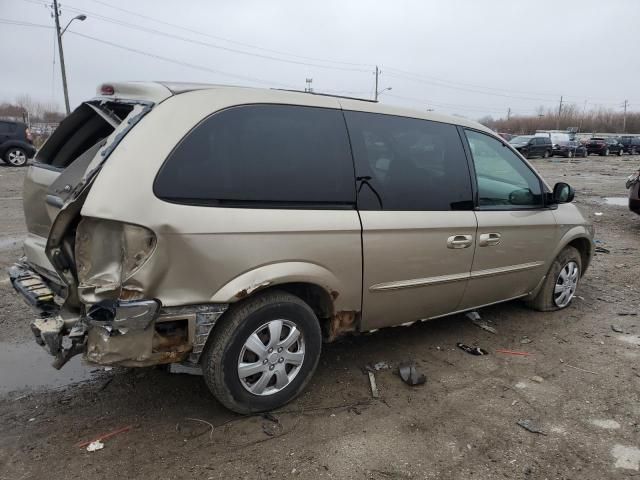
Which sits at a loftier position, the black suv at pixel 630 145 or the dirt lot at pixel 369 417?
the black suv at pixel 630 145

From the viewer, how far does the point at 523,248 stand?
4227 mm

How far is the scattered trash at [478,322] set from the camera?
4482 millimetres

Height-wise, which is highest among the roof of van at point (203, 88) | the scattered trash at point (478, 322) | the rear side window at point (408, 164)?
the roof of van at point (203, 88)

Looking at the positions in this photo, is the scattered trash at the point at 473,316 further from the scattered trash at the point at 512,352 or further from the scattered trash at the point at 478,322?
the scattered trash at the point at 512,352

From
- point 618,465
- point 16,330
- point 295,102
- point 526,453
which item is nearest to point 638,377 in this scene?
point 618,465

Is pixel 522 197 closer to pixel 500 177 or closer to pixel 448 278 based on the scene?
pixel 500 177

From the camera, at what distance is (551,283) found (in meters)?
4.77

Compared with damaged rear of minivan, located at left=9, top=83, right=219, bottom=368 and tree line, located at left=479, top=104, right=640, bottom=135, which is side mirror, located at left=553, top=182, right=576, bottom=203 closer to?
damaged rear of minivan, located at left=9, top=83, right=219, bottom=368

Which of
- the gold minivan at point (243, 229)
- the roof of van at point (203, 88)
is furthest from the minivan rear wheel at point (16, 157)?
the roof of van at point (203, 88)

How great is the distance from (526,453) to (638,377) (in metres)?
1.48

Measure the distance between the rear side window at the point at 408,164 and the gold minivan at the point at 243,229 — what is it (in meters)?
0.01

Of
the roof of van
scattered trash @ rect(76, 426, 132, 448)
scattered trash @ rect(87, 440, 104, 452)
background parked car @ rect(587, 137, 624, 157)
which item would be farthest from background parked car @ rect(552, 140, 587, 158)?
scattered trash @ rect(87, 440, 104, 452)

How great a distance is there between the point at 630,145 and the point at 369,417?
4802cm

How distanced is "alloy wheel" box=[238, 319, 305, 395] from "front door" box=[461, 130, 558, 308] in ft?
5.28
